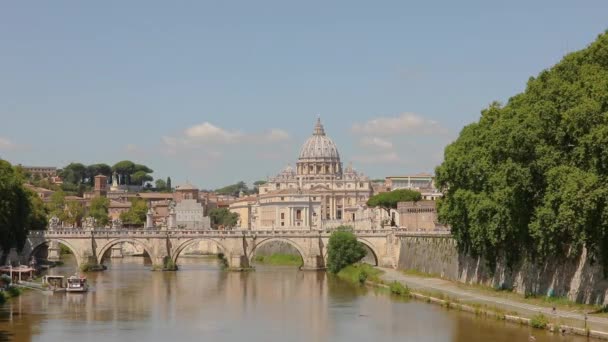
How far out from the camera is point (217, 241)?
79.9 metres

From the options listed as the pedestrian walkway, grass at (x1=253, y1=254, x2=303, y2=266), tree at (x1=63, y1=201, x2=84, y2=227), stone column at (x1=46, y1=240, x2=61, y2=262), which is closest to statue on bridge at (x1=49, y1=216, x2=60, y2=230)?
stone column at (x1=46, y1=240, x2=61, y2=262)

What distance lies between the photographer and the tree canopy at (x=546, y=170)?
37156 millimetres

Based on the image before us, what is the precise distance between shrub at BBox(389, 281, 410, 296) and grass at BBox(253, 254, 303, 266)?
31904 millimetres

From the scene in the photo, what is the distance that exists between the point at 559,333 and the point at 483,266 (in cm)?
1708

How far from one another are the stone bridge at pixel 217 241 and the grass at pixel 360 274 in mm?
5887

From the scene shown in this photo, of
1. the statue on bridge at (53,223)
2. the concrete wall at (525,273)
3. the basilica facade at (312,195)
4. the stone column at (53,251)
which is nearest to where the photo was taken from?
the concrete wall at (525,273)

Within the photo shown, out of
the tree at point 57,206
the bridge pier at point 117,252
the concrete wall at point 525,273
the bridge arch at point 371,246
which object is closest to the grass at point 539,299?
the concrete wall at point 525,273

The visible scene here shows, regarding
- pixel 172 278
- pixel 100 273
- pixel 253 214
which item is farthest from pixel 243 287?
pixel 253 214

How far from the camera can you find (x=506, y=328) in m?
38.3

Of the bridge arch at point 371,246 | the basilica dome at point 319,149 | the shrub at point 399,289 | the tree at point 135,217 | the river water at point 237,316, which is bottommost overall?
the river water at point 237,316

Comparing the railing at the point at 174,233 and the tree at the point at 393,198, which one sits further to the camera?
the tree at the point at 393,198

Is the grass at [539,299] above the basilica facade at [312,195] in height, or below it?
below

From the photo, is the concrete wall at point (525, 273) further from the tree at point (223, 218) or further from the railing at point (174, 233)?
the tree at point (223, 218)

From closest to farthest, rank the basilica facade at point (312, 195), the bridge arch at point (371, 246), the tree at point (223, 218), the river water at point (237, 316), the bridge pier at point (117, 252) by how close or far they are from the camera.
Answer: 1. the river water at point (237, 316)
2. the bridge arch at point (371, 246)
3. the bridge pier at point (117, 252)
4. the basilica facade at point (312, 195)
5. the tree at point (223, 218)
